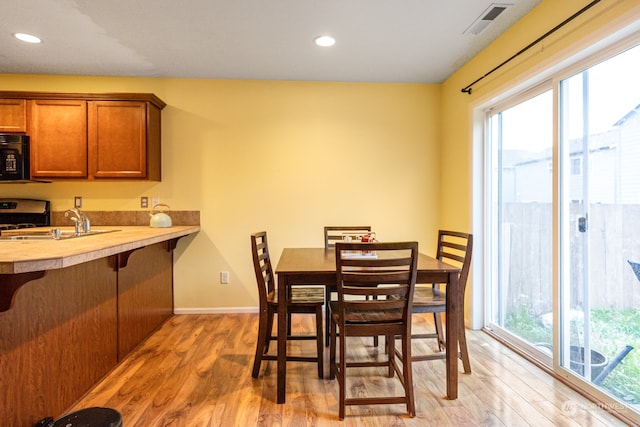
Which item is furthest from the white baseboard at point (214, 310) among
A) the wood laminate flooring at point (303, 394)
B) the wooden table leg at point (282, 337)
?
the wooden table leg at point (282, 337)

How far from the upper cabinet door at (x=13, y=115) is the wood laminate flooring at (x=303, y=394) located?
7.63 feet

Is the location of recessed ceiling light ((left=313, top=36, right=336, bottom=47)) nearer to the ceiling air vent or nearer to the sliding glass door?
the ceiling air vent

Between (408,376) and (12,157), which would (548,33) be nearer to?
(408,376)

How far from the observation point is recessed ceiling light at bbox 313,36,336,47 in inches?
107

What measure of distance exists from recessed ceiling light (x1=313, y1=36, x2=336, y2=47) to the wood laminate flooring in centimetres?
240

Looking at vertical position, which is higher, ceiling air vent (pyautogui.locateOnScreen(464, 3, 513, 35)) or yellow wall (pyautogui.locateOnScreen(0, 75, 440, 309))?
ceiling air vent (pyautogui.locateOnScreen(464, 3, 513, 35))

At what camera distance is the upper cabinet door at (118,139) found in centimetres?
323

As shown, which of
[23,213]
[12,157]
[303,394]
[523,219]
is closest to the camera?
[303,394]

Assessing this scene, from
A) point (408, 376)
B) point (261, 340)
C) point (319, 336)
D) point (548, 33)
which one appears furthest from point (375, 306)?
point (548, 33)

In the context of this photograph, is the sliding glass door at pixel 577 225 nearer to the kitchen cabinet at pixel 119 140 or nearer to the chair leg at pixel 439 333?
the chair leg at pixel 439 333

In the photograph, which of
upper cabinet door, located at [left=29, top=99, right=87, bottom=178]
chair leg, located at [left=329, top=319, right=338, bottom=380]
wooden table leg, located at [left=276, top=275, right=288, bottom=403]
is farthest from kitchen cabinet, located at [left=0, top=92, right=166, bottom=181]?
chair leg, located at [left=329, top=319, right=338, bottom=380]

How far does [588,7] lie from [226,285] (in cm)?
349

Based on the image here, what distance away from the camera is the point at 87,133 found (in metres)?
3.23

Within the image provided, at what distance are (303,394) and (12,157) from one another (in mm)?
3232
